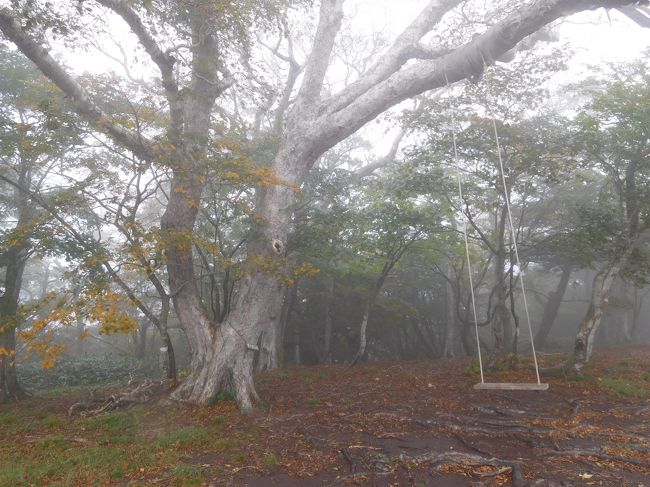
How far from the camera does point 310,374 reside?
11.1 metres

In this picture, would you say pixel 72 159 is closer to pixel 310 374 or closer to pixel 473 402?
pixel 310 374

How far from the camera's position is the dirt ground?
430cm

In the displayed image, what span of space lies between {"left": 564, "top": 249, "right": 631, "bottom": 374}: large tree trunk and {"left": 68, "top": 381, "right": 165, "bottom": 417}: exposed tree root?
8.00 m

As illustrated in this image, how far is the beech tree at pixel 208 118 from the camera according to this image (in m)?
6.64

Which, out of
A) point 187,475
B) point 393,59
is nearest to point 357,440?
point 187,475

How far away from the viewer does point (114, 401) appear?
7473 mm

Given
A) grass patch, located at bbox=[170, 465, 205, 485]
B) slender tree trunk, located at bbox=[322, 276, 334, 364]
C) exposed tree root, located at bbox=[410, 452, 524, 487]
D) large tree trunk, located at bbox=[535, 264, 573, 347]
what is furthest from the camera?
large tree trunk, located at bbox=[535, 264, 573, 347]

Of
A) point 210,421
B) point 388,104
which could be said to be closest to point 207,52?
point 388,104

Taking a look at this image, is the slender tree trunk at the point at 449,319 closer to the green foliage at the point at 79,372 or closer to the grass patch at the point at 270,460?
the green foliage at the point at 79,372

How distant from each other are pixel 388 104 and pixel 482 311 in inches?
633

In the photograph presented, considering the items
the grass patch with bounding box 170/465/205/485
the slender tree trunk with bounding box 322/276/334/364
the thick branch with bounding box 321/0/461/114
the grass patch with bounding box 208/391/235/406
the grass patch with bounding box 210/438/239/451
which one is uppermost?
the thick branch with bounding box 321/0/461/114

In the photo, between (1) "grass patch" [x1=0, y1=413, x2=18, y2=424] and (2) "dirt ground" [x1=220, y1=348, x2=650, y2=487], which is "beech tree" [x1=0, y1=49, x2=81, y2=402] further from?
(2) "dirt ground" [x1=220, y1=348, x2=650, y2=487]

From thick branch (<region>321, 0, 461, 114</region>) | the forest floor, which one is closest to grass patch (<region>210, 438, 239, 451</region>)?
the forest floor

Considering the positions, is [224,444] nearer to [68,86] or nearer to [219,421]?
[219,421]
